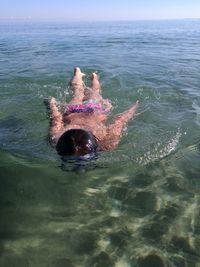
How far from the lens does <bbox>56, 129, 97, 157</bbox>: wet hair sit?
493 cm

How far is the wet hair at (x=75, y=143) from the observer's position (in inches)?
194

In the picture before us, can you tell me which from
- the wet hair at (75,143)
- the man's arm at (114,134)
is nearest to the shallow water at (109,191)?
the man's arm at (114,134)

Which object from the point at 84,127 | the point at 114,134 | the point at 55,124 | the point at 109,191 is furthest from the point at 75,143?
the point at 55,124

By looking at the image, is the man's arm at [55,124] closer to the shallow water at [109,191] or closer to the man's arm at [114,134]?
the shallow water at [109,191]

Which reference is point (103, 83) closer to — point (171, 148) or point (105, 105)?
point (105, 105)

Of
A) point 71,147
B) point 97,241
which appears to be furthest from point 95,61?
point 97,241

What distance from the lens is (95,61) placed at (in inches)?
545

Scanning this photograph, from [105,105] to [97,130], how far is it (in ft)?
6.58

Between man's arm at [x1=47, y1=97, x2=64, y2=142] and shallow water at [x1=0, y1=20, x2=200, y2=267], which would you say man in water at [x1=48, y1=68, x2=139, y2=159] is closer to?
man's arm at [x1=47, y1=97, x2=64, y2=142]

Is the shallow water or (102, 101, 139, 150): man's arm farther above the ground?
(102, 101, 139, 150): man's arm

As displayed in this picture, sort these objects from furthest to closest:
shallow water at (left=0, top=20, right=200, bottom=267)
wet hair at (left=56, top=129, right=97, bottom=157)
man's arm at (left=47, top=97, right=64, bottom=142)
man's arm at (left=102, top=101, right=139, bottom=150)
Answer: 1. man's arm at (left=47, top=97, right=64, bottom=142)
2. man's arm at (left=102, top=101, right=139, bottom=150)
3. wet hair at (left=56, top=129, right=97, bottom=157)
4. shallow water at (left=0, top=20, right=200, bottom=267)

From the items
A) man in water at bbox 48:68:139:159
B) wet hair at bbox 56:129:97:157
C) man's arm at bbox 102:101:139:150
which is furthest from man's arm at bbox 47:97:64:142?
wet hair at bbox 56:129:97:157

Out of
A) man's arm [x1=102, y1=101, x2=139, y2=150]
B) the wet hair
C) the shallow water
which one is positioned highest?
the wet hair

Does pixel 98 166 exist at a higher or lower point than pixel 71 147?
lower
